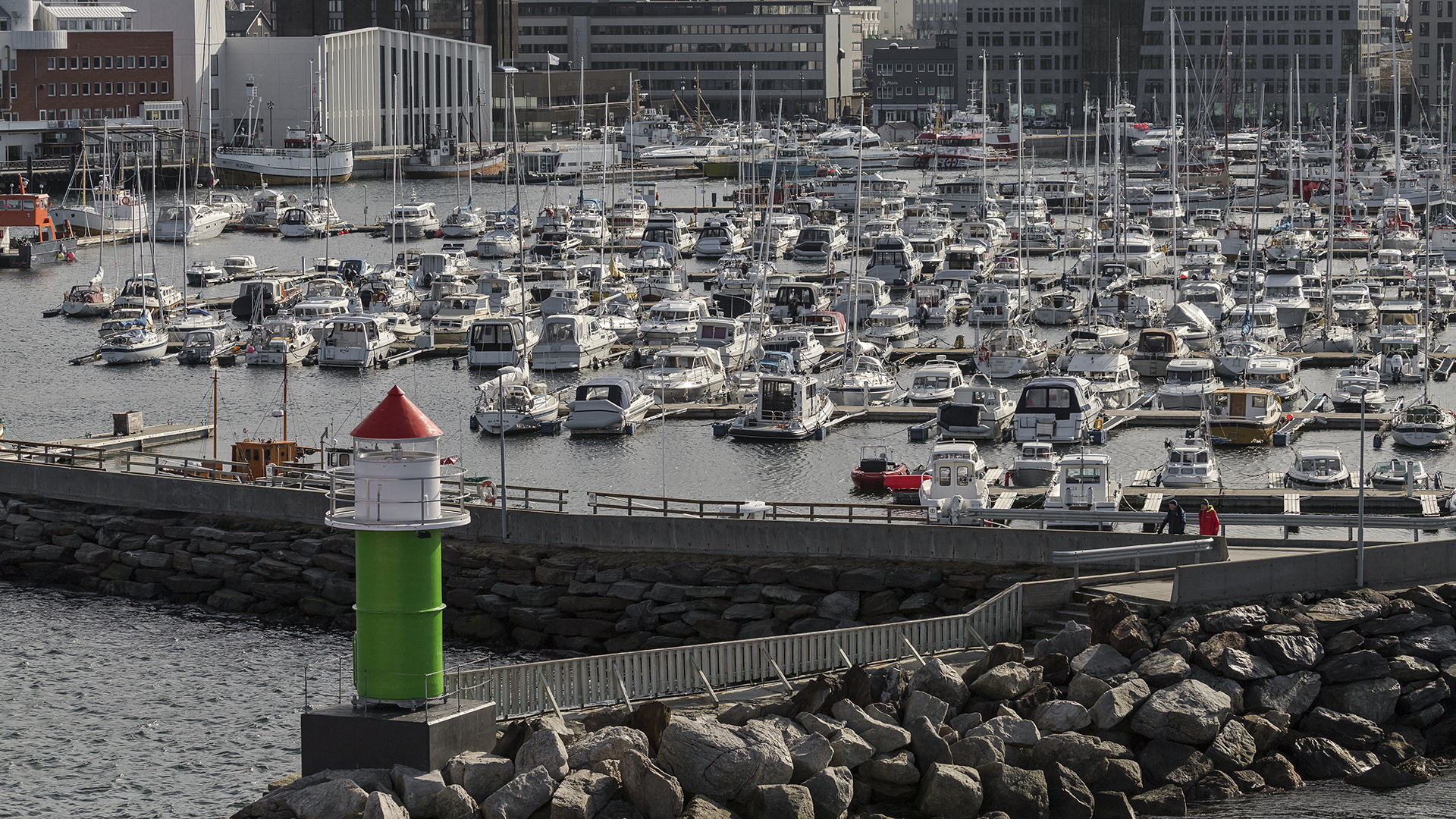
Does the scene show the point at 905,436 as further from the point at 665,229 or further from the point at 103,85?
the point at 103,85

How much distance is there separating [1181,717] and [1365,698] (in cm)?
274

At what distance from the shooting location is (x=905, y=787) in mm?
21594

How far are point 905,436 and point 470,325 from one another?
18463 millimetres

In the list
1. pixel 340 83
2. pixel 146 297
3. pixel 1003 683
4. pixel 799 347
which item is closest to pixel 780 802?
pixel 1003 683

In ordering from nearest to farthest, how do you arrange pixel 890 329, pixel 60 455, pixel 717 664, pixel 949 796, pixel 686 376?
pixel 949 796
pixel 717 664
pixel 60 455
pixel 686 376
pixel 890 329

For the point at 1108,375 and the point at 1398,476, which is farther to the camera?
the point at 1108,375

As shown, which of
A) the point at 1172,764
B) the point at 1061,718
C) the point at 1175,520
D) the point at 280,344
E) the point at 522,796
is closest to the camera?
the point at 522,796

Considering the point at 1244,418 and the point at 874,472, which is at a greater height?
the point at 1244,418

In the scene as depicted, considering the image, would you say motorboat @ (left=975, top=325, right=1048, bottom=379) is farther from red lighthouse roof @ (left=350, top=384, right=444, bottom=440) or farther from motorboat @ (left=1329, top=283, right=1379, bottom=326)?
red lighthouse roof @ (left=350, top=384, right=444, bottom=440)

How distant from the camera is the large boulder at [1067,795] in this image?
21.7 m

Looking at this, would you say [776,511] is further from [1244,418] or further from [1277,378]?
[1277,378]

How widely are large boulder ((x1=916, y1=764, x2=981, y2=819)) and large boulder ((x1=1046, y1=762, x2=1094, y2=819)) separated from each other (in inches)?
35.0

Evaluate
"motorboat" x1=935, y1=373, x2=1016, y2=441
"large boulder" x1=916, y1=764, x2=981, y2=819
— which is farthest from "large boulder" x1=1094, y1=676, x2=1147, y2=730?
"motorboat" x1=935, y1=373, x2=1016, y2=441

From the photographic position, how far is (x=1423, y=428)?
46031 mm
